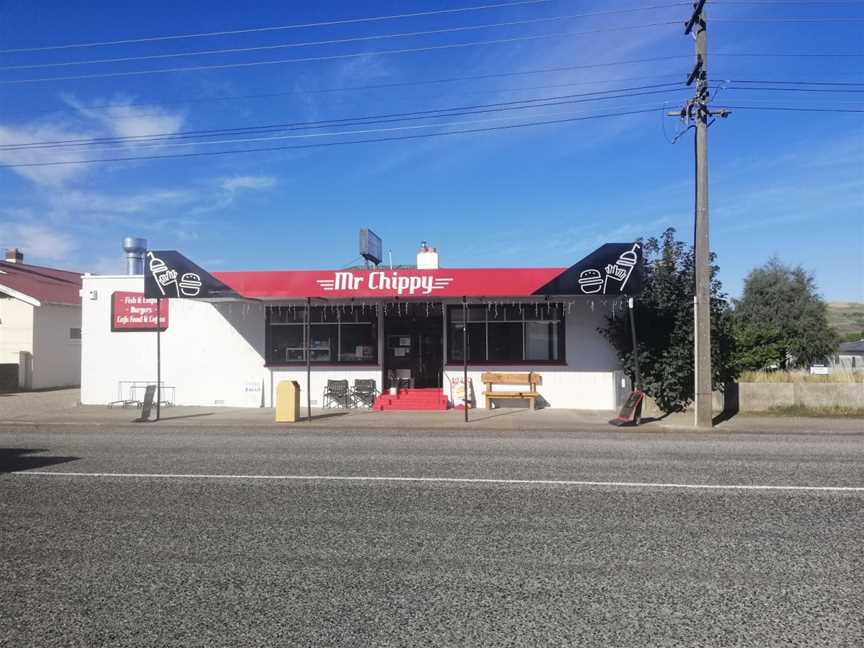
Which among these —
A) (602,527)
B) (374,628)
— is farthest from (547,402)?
(374,628)

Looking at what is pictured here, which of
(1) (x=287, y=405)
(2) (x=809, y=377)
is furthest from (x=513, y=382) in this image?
(2) (x=809, y=377)

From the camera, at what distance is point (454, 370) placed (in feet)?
59.2

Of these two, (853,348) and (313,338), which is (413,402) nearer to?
(313,338)

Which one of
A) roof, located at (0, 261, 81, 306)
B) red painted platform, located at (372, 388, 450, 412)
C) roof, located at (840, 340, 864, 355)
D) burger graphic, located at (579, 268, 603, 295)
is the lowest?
red painted platform, located at (372, 388, 450, 412)

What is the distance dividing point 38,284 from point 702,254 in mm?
25762

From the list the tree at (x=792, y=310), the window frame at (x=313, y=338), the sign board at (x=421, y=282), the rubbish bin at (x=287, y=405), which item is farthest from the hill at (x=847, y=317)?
the rubbish bin at (x=287, y=405)

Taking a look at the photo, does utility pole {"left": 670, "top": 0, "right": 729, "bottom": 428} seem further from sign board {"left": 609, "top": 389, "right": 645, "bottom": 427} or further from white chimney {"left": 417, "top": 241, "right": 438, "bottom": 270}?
white chimney {"left": 417, "top": 241, "right": 438, "bottom": 270}

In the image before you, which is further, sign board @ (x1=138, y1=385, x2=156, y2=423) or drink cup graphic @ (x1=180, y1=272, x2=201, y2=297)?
drink cup graphic @ (x1=180, y1=272, x2=201, y2=297)

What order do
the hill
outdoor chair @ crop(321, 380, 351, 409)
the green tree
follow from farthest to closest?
the hill → the green tree → outdoor chair @ crop(321, 380, 351, 409)

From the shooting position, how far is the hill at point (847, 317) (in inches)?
3406

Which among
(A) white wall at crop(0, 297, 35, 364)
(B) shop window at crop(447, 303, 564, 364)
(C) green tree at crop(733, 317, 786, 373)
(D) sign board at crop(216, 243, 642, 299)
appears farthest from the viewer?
(C) green tree at crop(733, 317, 786, 373)

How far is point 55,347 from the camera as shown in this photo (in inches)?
1000

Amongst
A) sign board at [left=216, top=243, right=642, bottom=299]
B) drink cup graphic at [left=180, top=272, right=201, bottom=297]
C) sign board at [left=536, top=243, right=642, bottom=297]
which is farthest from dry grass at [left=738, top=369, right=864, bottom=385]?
drink cup graphic at [left=180, top=272, right=201, bottom=297]

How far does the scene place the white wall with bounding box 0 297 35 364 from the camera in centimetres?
Answer: 2422
